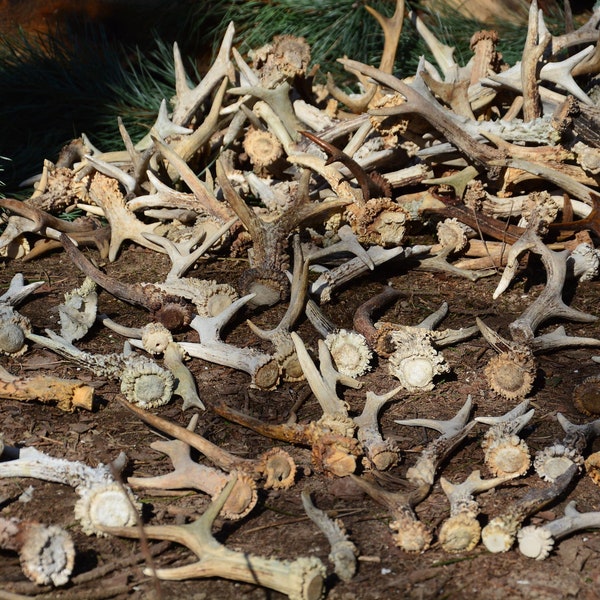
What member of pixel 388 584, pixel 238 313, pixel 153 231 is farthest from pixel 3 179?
pixel 388 584

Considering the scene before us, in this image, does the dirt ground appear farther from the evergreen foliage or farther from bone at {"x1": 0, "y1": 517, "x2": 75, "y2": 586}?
the evergreen foliage

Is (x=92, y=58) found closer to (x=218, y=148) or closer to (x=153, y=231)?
(x=218, y=148)

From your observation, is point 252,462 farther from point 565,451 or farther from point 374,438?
point 565,451

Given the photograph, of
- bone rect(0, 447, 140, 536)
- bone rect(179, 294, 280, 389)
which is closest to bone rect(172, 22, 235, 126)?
bone rect(179, 294, 280, 389)

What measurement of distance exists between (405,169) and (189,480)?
75.6 inches

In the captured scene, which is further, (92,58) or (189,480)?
(92,58)

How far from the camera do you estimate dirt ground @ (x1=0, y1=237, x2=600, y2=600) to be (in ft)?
6.67

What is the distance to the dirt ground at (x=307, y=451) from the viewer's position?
203 centimetres

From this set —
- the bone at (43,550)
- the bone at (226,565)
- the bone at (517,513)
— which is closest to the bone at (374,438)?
the bone at (517,513)

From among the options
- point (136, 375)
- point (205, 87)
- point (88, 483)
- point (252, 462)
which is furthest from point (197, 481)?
point (205, 87)

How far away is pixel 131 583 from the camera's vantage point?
2.03 m

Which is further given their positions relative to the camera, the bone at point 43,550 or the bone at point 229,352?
the bone at point 229,352

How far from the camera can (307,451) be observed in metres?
2.56

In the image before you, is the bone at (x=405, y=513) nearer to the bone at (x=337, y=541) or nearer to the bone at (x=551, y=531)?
the bone at (x=337, y=541)
